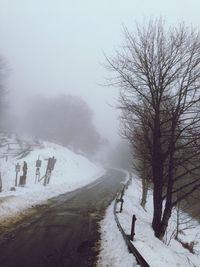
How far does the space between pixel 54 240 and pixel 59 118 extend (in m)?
71.5

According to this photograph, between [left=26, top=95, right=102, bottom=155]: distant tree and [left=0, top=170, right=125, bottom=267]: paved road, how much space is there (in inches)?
2549

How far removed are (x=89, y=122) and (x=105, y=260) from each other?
3169 inches

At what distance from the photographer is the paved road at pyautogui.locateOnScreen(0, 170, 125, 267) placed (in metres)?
8.12

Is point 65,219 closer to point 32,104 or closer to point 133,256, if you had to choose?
point 133,256

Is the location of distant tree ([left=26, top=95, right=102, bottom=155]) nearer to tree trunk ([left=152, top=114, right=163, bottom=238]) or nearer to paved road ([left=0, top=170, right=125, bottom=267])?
paved road ([left=0, top=170, right=125, bottom=267])

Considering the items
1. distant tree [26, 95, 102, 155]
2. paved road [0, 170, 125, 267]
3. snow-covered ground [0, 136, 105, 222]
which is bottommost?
paved road [0, 170, 125, 267]

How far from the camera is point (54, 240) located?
33.6 feet

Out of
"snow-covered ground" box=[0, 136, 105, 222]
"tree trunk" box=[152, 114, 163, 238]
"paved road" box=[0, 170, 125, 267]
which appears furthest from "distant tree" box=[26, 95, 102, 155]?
"tree trunk" box=[152, 114, 163, 238]

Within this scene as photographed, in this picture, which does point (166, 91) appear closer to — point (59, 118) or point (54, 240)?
point (54, 240)

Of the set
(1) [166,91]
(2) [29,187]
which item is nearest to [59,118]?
(2) [29,187]

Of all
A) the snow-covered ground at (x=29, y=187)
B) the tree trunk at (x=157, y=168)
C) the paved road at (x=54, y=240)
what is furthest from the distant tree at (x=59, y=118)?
the tree trunk at (x=157, y=168)

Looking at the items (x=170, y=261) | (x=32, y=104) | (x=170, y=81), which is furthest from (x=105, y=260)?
(x=32, y=104)

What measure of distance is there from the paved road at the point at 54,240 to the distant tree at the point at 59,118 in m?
64.8

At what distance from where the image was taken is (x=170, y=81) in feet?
45.8
